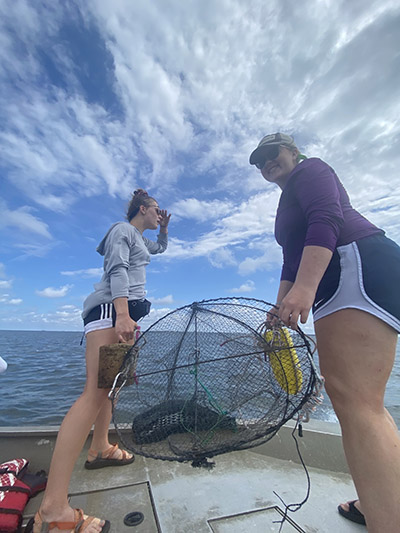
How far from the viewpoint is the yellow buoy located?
1466mm

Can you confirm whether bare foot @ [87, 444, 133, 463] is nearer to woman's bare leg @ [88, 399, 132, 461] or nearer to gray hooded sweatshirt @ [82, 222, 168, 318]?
woman's bare leg @ [88, 399, 132, 461]

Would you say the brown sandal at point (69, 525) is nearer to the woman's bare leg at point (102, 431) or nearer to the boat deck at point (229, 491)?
the boat deck at point (229, 491)

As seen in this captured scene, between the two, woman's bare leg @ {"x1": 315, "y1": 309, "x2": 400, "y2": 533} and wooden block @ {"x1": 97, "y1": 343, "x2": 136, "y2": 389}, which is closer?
woman's bare leg @ {"x1": 315, "y1": 309, "x2": 400, "y2": 533}

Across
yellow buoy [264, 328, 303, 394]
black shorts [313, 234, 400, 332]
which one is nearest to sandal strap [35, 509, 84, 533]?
yellow buoy [264, 328, 303, 394]

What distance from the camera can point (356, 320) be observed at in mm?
1179

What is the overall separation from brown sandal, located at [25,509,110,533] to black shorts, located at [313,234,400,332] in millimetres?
1621

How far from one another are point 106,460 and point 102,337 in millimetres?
1079

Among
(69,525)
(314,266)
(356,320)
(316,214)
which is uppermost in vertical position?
(316,214)

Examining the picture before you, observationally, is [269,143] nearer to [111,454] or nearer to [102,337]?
[102,337]

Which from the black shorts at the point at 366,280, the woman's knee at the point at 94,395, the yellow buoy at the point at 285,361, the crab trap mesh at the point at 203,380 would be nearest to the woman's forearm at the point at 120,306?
the crab trap mesh at the point at 203,380

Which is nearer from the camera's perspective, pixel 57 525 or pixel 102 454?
pixel 57 525

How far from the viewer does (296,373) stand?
146 centimetres

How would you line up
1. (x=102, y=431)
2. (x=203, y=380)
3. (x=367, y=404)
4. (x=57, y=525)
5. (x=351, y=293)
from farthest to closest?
(x=203, y=380), (x=102, y=431), (x=57, y=525), (x=351, y=293), (x=367, y=404)

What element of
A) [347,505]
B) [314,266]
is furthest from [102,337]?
[347,505]
